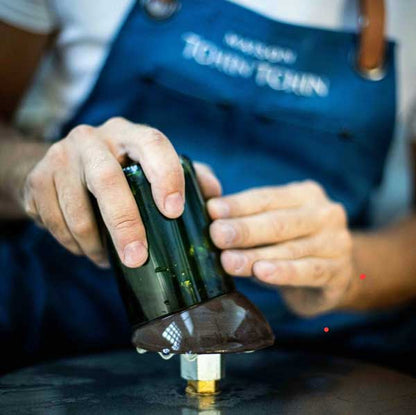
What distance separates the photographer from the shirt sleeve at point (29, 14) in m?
0.99

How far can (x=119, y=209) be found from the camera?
612 mm

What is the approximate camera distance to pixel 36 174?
74cm

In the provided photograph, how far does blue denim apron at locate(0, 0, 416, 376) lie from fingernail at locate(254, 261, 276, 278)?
0.30 metres

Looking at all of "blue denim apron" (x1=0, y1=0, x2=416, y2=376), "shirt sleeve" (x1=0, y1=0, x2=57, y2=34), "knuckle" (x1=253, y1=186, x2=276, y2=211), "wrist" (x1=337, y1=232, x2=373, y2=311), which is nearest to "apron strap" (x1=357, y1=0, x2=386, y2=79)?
"blue denim apron" (x1=0, y1=0, x2=416, y2=376)

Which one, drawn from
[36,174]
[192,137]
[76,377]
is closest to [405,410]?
[76,377]

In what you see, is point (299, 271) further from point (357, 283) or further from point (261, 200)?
point (357, 283)

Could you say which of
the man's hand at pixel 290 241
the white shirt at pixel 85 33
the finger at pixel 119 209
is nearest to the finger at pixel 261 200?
the man's hand at pixel 290 241

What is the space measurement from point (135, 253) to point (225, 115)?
1.54ft

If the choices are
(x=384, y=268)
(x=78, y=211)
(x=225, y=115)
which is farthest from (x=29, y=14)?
(x=384, y=268)

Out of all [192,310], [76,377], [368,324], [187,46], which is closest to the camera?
[192,310]

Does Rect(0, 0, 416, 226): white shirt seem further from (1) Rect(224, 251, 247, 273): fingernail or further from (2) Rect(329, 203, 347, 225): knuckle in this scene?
(1) Rect(224, 251, 247, 273): fingernail

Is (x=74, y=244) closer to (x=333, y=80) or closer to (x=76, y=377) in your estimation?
(x=76, y=377)

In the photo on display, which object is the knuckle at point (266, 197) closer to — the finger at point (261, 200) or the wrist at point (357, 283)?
the finger at point (261, 200)

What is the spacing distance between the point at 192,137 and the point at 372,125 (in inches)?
11.8
